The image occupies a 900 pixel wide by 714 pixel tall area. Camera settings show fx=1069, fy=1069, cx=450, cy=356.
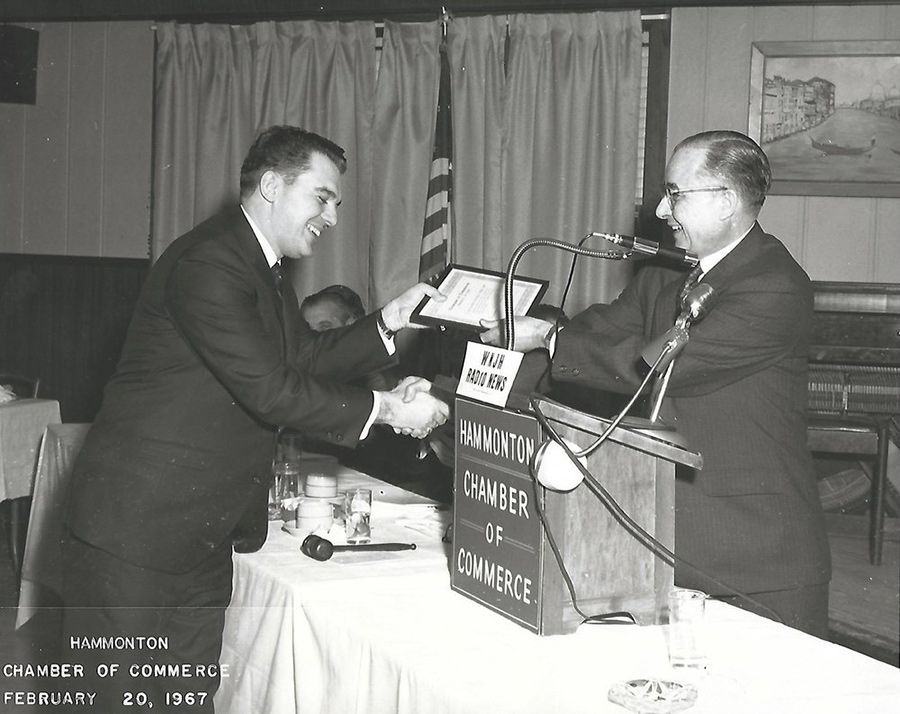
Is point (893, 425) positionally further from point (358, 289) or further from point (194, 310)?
point (194, 310)

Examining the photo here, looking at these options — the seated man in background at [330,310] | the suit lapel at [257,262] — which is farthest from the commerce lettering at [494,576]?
the seated man in background at [330,310]

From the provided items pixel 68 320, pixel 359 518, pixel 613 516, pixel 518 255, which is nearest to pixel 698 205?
pixel 518 255

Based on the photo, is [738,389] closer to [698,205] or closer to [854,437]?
[698,205]

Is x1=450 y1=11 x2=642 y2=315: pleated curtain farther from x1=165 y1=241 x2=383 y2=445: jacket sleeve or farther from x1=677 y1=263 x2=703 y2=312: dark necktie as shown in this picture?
x1=165 y1=241 x2=383 y2=445: jacket sleeve

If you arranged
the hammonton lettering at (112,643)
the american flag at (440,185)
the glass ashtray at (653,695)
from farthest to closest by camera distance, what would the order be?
the american flag at (440,185), the hammonton lettering at (112,643), the glass ashtray at (653,695)

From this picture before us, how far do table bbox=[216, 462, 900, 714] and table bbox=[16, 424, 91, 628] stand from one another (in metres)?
2.00

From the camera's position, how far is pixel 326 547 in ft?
8.11

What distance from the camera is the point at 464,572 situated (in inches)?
84.4

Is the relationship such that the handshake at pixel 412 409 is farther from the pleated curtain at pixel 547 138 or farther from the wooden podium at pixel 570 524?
the pleated curtain at pixel 547 138

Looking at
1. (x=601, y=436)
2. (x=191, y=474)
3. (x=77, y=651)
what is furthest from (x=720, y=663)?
(x=77, y=651)

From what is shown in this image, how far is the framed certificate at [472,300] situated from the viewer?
2.66 meters

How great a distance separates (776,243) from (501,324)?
0.68 metres

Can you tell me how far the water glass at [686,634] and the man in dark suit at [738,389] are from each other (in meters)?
0.42

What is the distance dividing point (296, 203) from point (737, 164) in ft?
3.45
